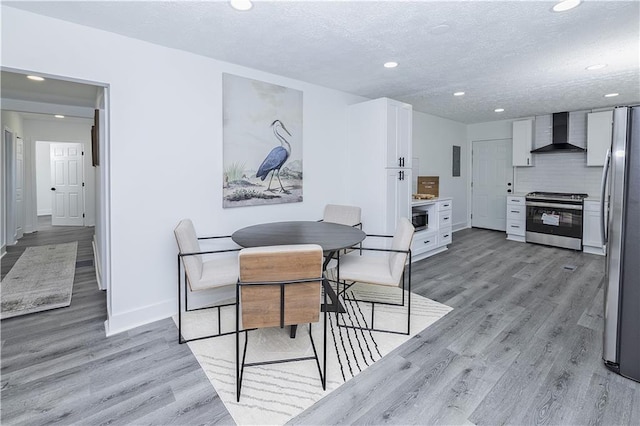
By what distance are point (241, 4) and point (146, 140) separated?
1421 mm

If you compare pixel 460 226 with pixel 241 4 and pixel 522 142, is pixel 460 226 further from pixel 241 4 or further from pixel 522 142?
pixel 241 4

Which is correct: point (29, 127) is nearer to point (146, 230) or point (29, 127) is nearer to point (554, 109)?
point (146, 230)

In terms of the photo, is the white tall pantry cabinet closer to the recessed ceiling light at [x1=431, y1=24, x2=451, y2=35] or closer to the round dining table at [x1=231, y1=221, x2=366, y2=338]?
the round dining table at [x1=231, y1=221, x2=366, y2=338]

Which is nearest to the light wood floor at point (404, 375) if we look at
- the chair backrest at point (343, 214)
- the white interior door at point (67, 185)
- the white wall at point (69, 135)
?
the chair backrest at point (343, 214)

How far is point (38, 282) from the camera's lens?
390 cm

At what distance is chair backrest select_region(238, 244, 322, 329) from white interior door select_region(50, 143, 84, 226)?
8.57m

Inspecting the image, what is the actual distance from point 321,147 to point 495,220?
16.7ft

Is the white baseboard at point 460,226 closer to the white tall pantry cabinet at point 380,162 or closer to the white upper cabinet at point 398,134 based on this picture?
the white tall pantry cabinet at point 380,162

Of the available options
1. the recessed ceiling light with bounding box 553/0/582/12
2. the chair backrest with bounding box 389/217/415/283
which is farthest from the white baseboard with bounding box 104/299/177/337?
the recessed ceiling light with bounding box 553/0/582/12

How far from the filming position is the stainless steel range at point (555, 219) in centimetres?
552

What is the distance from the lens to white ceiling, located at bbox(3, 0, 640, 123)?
225cm

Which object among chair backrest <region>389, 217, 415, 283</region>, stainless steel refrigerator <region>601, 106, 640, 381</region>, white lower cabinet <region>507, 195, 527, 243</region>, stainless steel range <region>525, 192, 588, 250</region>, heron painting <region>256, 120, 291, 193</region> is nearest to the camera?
stainless steel refrigerator <region>601, 106, 640, 381</region>

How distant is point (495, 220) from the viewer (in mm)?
7320

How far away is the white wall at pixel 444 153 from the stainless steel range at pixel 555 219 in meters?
1.51
